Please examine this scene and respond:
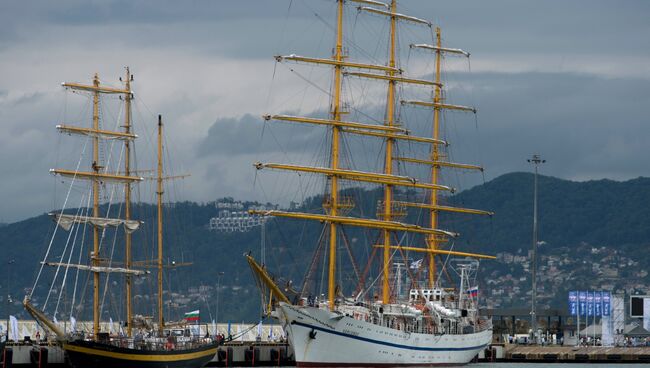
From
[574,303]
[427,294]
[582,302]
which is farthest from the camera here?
[574,303]

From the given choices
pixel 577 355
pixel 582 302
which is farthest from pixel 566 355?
pixel 582 302

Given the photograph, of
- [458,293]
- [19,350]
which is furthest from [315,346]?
[458,293]

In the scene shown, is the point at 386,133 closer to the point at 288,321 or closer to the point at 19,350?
the point at 288,321

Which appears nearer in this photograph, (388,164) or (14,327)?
(14,327)

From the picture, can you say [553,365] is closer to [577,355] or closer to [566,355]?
[566,355]

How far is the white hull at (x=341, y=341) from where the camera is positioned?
121688mm

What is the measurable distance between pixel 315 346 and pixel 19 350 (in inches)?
906

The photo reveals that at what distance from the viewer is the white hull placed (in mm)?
121688

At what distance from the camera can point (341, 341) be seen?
12331 cm

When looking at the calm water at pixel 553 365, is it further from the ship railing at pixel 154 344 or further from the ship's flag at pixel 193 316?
the ship railing at pixel 154 344

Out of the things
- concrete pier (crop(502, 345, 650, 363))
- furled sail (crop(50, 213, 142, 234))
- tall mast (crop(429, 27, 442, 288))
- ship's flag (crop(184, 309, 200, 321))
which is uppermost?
tall mast (crop(429, 27, 442, 288))

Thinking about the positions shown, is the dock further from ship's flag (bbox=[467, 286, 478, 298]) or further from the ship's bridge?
the ship's bridge

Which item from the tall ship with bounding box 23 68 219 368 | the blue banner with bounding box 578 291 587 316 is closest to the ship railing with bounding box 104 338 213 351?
the tall ship with bounding box 23 68 219 368

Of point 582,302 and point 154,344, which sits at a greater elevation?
point 582,302
